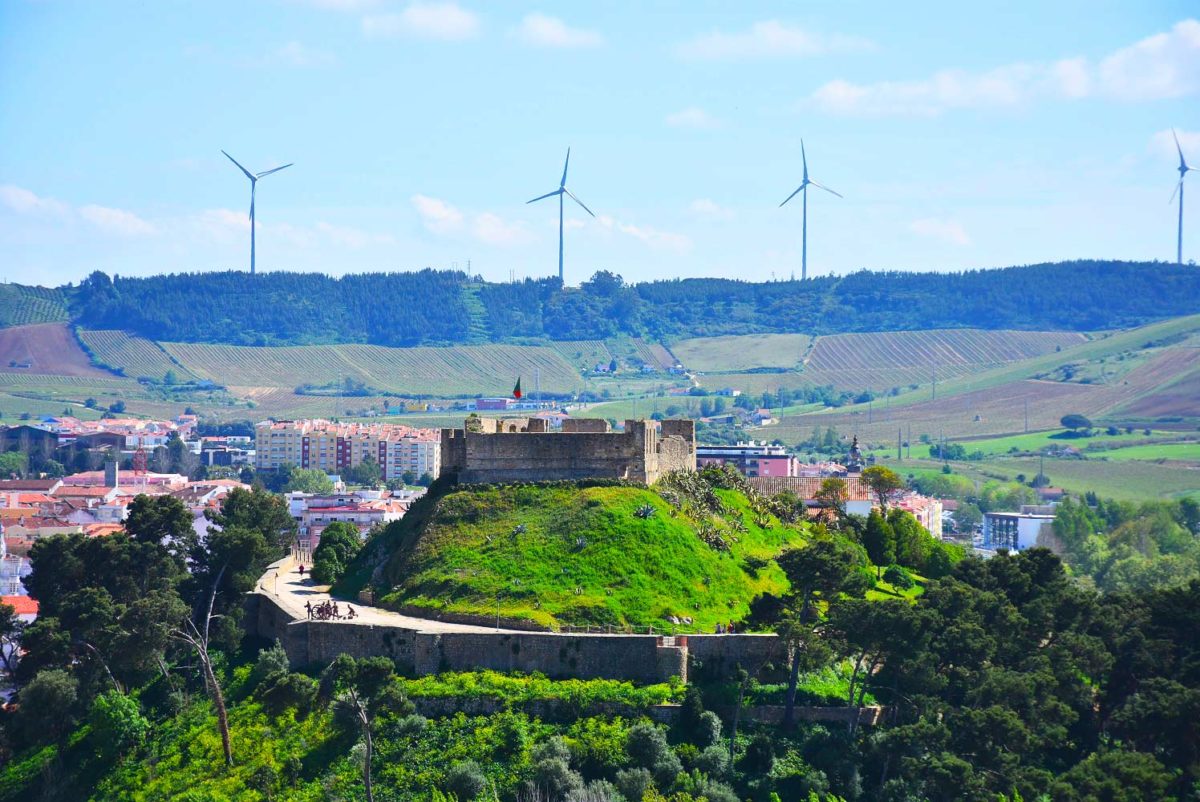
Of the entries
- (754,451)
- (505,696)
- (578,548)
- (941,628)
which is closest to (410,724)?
(505,696)

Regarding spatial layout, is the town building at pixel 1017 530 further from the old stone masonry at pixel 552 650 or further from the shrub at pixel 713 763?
the shrub at pixel 713 763

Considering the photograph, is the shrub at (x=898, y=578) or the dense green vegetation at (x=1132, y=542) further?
the dense green vegetation at (x=1132, y=542)

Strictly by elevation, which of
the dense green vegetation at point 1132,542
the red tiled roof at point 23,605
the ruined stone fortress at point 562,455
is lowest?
the red tiled roof at point 23,605

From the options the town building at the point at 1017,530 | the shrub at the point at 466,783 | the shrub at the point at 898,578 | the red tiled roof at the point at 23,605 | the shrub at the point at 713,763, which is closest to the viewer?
the shrub at the point at 466,783

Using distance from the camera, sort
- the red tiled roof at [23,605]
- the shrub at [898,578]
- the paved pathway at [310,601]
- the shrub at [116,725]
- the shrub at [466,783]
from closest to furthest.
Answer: the shrub at [466,783] → the paved pathway at [310,601] → the shrub at [116,725] → the shrub at [898,578] → the red tiled roof at [23,605]

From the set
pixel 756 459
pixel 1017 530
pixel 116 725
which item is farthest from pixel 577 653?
pixel 1017 530

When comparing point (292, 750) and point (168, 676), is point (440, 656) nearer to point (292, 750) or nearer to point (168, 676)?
point (292, 750)

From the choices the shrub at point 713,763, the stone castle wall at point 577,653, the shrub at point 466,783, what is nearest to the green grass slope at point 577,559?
the stone castle wall at point 577,653

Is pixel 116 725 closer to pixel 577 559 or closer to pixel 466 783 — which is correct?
pixel 466 783
